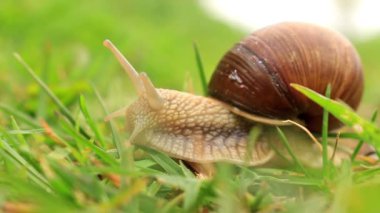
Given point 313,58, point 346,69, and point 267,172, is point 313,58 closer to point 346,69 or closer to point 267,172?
point 346,69

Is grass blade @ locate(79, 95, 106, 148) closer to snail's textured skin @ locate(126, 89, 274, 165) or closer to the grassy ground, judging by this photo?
the grassy ground

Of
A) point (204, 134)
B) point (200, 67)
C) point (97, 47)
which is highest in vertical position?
point (200, 67)

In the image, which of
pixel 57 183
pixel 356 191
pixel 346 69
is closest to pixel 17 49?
pixel 346 69

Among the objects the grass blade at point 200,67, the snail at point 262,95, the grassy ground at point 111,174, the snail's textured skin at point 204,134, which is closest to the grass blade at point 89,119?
the grassy ground at point 111,174

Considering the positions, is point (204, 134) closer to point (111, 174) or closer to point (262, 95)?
point (262, 95)

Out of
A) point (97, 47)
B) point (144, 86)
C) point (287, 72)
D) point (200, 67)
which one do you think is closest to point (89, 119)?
point (144, 86)

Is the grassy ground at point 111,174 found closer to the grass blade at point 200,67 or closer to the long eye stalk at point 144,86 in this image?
the long eye stalk at point 144,86
